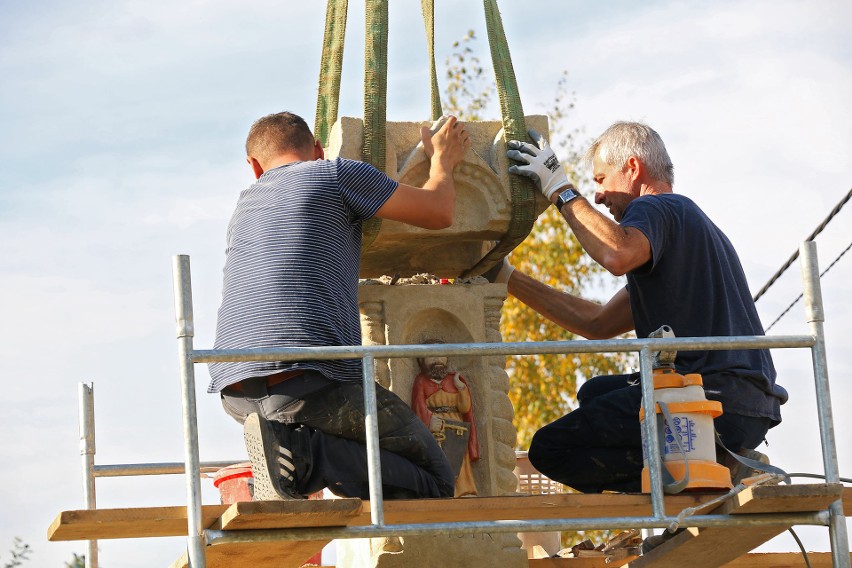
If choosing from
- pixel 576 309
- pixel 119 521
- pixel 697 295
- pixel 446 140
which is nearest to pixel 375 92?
pixel 446 140

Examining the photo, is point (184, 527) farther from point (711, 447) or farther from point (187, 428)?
point (711, 447)

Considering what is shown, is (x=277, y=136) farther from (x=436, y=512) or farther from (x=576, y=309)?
(x=576, y=309)

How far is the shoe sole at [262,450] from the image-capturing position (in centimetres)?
475

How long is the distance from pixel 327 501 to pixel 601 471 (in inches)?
73.1

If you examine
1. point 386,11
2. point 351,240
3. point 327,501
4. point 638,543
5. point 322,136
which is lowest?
point 638,543

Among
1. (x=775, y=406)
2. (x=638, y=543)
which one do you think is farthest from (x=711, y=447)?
(x=638, y=543)

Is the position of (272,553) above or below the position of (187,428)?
below

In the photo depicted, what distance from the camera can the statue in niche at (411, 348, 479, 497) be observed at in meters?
6.25

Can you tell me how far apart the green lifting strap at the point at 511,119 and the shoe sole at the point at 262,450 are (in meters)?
1.98

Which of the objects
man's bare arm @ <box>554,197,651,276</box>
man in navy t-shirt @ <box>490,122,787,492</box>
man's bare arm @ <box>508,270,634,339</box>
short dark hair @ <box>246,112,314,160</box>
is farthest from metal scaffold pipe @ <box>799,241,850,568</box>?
man's bare arm @ <box>508,270,634,339</box>

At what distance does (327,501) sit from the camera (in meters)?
4.36

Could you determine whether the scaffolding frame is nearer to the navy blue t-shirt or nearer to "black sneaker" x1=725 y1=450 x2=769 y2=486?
"black sneaker" x1=725 y1=450 x2=769 y2=486

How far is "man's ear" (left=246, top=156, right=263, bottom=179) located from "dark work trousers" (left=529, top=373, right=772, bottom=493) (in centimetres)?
171

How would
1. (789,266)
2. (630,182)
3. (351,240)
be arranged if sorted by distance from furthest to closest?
(789,266), (630,182), (351,240)
